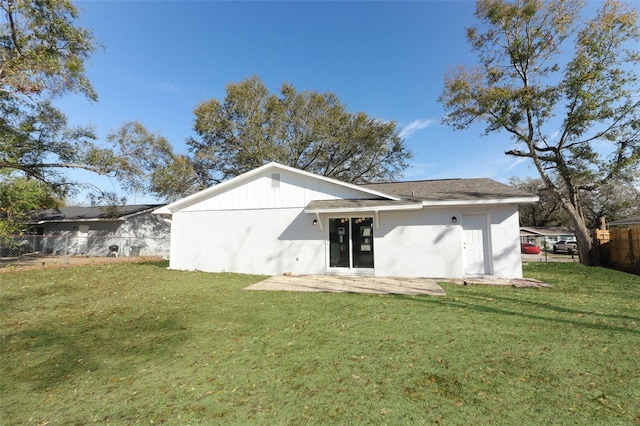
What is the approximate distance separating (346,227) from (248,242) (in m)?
4.04

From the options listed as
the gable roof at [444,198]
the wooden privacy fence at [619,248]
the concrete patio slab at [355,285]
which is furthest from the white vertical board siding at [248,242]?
the wooden privacy fence at [619,248]

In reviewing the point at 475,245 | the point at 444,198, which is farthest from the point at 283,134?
the point at 475,245

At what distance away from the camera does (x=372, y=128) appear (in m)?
24.6

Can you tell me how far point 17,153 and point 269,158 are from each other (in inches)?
602

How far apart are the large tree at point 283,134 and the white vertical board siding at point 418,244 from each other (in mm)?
16130

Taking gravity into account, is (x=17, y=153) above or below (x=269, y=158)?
below

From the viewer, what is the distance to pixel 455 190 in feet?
34.3

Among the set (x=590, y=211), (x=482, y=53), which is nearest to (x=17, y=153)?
(x=482, y=53)

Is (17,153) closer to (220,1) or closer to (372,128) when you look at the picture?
(220,1)

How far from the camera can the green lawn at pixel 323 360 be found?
248 cm

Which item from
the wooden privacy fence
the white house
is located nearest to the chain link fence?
the white house

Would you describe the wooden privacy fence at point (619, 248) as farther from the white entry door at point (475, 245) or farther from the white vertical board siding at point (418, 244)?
the white vertical board siding at point (418, 244)

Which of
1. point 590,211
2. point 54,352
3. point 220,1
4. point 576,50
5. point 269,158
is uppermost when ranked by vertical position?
point 220,1

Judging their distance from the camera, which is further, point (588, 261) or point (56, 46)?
point (56, 46)
